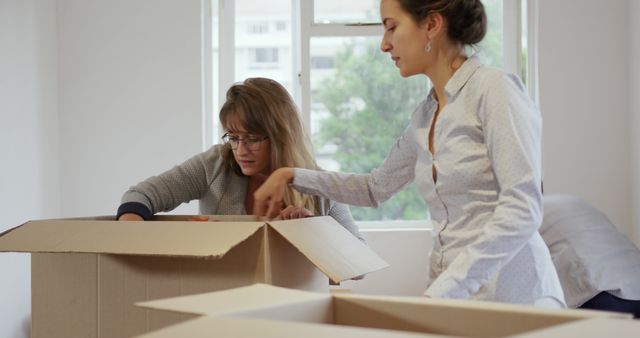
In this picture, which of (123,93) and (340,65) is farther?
(340,65)

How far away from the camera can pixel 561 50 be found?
4.50 metres

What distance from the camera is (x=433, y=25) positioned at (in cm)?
150

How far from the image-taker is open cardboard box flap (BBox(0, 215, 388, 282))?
52.7 inches

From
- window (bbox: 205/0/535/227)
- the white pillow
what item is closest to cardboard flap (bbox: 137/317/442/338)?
the white pillow

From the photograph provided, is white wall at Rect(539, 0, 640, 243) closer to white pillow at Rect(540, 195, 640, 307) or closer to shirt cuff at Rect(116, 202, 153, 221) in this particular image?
white pillow at Rect(540, 195, 640, 307)

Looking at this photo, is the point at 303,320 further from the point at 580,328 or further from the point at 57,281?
the point at 57,281

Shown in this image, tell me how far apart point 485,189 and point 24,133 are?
3.01 metres

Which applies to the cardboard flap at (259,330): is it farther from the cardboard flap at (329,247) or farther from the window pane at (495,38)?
the window pane at (495,38)

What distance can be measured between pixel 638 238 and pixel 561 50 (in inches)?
41.4

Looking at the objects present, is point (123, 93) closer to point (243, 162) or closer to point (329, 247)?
point (243, 162)

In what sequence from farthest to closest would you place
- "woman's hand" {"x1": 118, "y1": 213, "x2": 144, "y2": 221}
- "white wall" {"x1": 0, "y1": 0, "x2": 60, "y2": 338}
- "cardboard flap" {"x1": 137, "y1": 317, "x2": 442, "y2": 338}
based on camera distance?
"white wall" {"x1": 0, "y1": 0, "x2": 60, "y2": 338}, "woman's hand" {"x1": 118, "y1": 213, "x2": 144, "y2": 221}, "cardboard flap" {"x1": 137, "y1": 317, "x2": 442, "y2": 338}

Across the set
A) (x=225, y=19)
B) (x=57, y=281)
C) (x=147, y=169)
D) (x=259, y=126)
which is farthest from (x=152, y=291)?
(x=225, y=19)

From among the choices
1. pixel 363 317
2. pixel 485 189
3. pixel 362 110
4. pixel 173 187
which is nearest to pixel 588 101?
pixel 362 110

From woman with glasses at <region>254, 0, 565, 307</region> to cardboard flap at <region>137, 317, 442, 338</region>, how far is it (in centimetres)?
52
